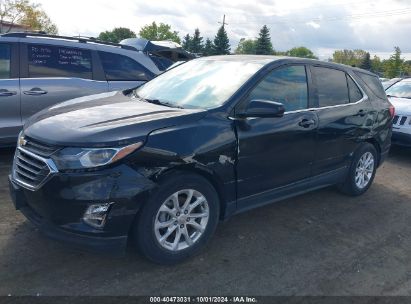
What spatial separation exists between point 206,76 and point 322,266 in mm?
2133

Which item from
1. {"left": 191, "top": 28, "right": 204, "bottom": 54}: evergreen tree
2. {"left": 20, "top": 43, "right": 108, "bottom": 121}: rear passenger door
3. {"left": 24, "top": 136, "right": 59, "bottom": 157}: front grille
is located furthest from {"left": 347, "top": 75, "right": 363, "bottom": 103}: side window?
{"left": 191, "top": 28, "right": 204, "bottom": 54}: evergreen tree

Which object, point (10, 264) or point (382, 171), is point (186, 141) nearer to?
point (10, 264)

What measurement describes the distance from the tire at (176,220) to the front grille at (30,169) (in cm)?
A: 76

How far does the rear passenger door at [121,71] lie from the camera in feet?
20.4

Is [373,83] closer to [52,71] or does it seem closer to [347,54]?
[52,71]

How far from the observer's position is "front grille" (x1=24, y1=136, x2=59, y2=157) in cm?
298

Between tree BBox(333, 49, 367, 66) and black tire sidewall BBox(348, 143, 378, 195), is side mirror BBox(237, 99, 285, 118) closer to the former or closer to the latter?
black tire sidewall BBox(348, 143, 378, 195)

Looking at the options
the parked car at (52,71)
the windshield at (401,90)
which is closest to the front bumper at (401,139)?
the windshield at (401,90)

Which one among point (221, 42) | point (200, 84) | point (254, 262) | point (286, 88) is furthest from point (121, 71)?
point (221, 42)

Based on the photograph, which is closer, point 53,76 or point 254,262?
point 254,262

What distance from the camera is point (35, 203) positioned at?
305 centimetres

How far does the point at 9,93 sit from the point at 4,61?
443 mm

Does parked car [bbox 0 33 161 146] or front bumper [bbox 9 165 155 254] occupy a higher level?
→ parked car [bbox 0 33 161 146]

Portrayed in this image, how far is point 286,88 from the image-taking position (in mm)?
4188
